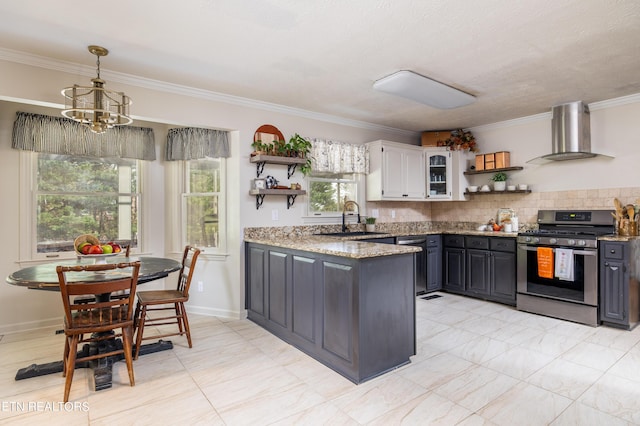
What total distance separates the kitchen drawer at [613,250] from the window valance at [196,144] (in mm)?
4057

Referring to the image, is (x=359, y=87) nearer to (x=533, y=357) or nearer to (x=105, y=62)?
(x=105, y=62)

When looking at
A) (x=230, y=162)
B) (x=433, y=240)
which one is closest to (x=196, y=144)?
(x=230, y=162)

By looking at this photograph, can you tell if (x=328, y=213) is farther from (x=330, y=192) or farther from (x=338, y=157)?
(x=338, y=157)

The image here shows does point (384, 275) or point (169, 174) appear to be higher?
point (169, 174)

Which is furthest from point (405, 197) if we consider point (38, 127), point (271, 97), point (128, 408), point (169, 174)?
point (38, 127)

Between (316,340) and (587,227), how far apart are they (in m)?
3.55

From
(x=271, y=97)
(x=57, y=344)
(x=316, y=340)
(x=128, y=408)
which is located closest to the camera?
(x=128, y=408)

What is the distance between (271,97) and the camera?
3814mm

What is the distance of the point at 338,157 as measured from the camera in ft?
15.0

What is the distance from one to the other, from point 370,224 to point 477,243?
1.41m

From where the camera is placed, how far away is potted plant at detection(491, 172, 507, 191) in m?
4.84

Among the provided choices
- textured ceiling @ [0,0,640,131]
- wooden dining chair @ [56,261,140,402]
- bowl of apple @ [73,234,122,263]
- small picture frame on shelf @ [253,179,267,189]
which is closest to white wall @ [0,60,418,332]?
small picture frame on shelf @ [253,179,267,189]

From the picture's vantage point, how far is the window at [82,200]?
3.63m

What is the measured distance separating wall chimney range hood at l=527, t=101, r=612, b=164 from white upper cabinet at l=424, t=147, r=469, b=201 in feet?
4.07
